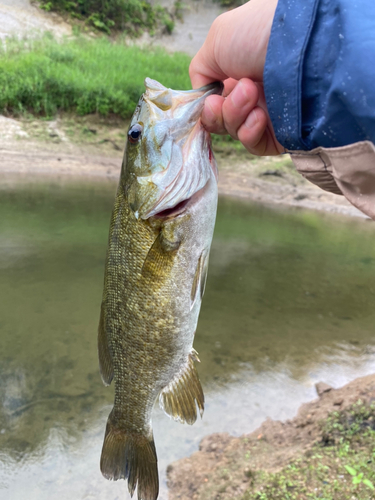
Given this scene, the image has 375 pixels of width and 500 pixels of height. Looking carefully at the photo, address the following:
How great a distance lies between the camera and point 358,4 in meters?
1.02

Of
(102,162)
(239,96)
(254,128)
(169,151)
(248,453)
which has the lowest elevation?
(102,162)

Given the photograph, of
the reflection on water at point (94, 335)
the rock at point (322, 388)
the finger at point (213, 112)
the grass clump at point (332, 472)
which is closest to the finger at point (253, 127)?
the finger at point (213, 112)

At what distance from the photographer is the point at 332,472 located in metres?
2.39

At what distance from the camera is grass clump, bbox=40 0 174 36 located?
16.1 m

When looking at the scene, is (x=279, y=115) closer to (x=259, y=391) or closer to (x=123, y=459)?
(x=123, y=459)

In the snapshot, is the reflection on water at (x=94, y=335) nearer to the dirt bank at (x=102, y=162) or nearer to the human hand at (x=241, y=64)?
the dirt bank at (x=102, y=162)

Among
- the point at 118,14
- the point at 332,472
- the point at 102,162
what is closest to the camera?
the point at 332,472

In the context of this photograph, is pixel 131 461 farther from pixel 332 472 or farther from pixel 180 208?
pixel 332 472

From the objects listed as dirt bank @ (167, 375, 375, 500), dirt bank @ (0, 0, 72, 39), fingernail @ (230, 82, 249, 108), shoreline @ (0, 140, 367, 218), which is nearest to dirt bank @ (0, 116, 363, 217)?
shoreline @ (0, 140, 367, 218)

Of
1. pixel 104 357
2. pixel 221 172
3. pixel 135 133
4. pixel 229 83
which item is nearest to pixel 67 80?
pixel 221 172

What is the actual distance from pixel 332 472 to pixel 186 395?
1427 mm

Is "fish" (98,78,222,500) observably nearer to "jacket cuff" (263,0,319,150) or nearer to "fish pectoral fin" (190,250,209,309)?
"fish pectoral fin" (190,250,209,309)

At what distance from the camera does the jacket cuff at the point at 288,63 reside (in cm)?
110

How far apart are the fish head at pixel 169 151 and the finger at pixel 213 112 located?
1.0 inches
